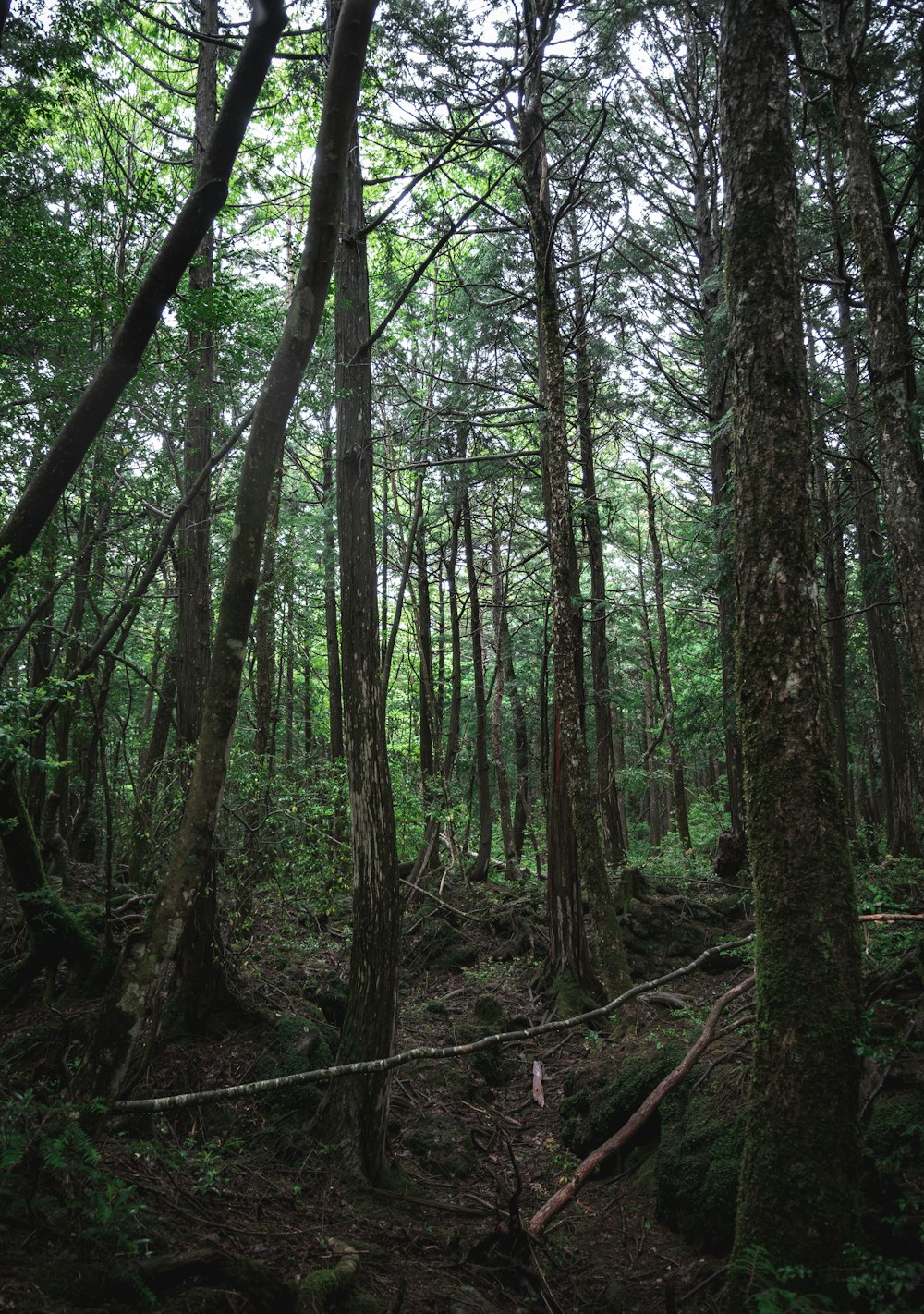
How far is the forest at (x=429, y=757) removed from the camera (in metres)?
3.59

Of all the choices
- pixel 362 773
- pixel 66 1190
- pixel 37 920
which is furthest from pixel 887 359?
pixel 37 920

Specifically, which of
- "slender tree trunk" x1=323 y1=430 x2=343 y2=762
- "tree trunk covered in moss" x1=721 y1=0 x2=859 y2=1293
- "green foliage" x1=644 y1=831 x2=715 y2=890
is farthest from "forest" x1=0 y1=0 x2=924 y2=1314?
"slender tree trunk" x1=323 y1=430 x2=343 y2=762

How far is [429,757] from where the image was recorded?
17.9 m

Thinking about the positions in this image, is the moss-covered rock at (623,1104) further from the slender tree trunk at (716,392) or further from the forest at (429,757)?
the slender tree trunk at (716,392)

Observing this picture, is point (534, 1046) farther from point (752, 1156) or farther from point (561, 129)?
point (561, 129)

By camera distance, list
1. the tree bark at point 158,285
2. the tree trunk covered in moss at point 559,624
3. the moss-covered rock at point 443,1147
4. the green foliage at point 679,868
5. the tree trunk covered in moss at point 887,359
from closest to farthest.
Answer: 1. the tree bark at point 158,285
2. the moss-covered rock at point 443,1147
3. the tree trunk covered in moss at point 887,359
4. the tree trunk covered in moss at point 559,624
5. the green foliage at point 679,868

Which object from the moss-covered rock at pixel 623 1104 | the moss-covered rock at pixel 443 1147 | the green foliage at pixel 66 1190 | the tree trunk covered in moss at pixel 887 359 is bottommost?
the moss-covered rock at pixel 443 1147

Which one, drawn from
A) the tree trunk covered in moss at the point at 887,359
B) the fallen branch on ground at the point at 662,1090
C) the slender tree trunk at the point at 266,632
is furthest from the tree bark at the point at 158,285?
the slender tree trunk at the point at 266,632

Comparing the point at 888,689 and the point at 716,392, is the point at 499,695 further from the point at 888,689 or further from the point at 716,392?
the point at 888,689

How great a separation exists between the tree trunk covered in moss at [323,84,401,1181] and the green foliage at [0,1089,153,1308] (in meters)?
2.22

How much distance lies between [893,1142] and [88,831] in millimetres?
14868

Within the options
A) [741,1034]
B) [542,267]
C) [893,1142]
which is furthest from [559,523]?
[893,1142]

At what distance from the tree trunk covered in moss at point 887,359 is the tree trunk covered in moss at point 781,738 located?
15.2 ft

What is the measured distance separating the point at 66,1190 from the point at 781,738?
12.8 feet
